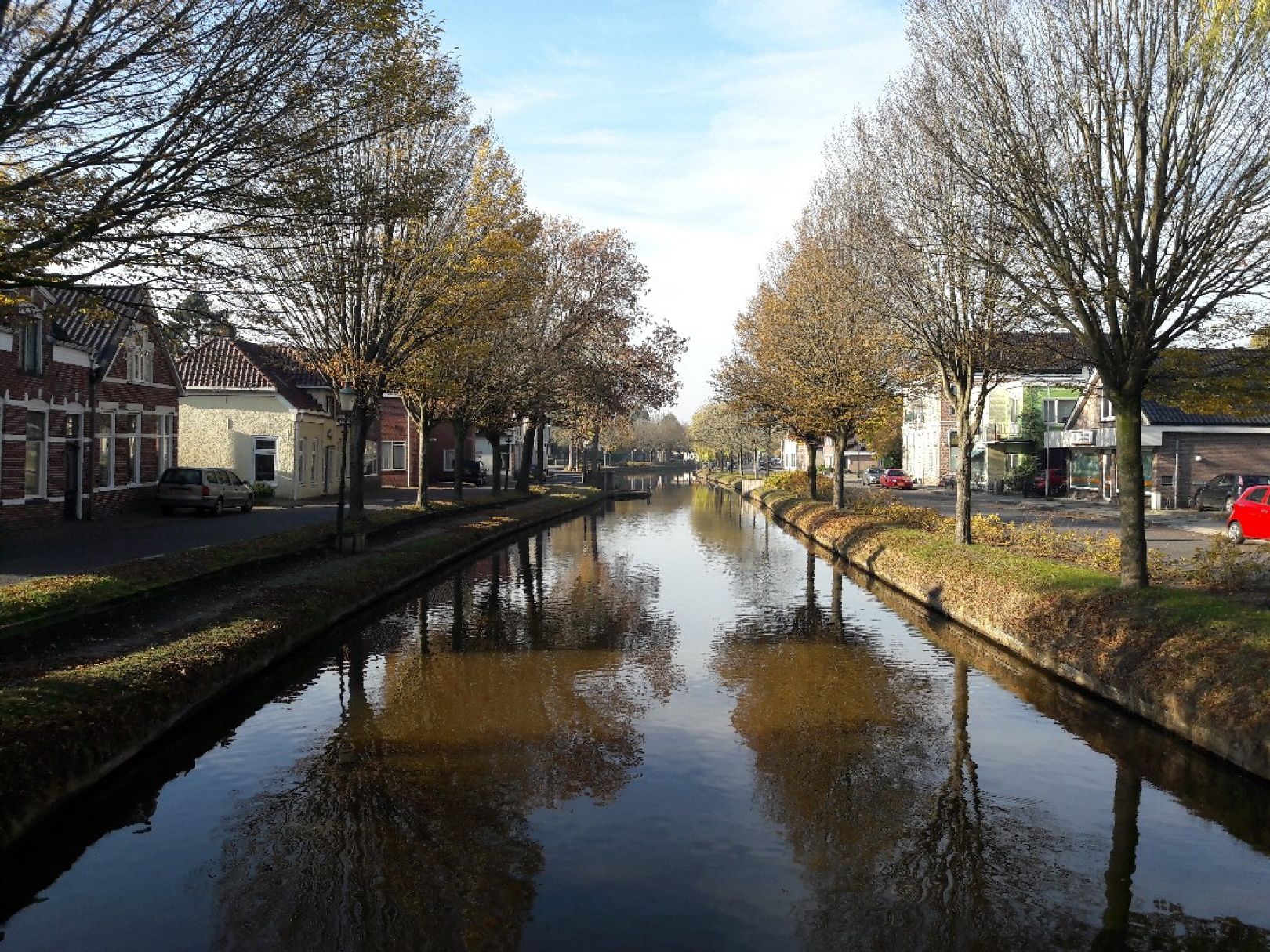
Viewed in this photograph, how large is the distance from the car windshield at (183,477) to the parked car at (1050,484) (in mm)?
39256

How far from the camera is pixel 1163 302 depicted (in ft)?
45.3

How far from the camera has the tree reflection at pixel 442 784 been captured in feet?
21.3

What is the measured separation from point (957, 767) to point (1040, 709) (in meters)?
2.88

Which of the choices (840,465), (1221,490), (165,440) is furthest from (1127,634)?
(165,440)

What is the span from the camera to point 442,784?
29.6 feet

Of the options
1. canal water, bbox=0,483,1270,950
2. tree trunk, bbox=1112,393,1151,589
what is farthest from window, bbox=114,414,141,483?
tree trunk, bbox=1112,393,1151,589

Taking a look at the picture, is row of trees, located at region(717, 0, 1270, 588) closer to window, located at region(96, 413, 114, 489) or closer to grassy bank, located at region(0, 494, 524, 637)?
grassy bank, located at region(0, 494, 524, 637)

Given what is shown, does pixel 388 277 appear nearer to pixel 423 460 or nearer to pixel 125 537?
pixel 125 537

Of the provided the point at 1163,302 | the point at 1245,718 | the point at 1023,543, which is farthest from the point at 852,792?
the point at 1023,543

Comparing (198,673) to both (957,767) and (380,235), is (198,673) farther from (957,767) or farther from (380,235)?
(380,235)

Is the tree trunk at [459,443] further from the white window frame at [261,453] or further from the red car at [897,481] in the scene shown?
the red car at [897,481]

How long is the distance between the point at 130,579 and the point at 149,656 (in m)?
4.74

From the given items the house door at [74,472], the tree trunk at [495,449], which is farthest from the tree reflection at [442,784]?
the tree trunk at [495,449]

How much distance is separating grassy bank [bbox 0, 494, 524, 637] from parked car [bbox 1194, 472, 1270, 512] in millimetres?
30417
